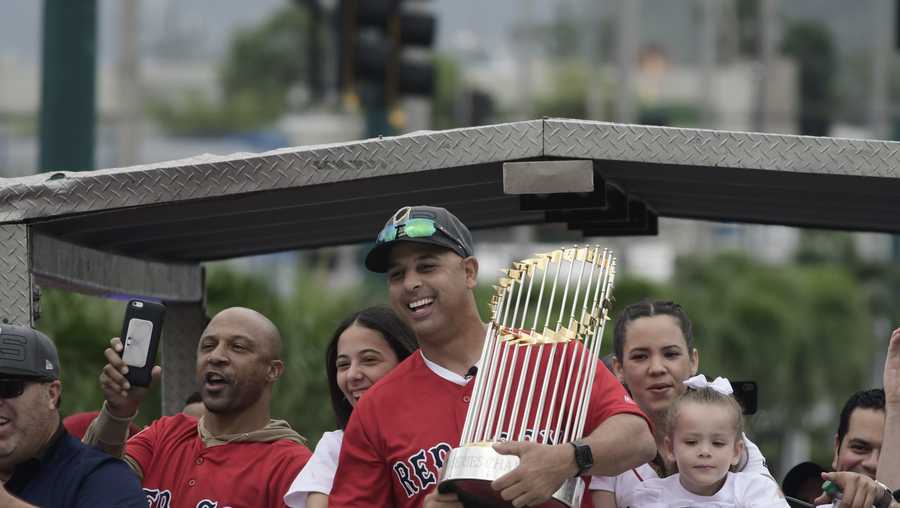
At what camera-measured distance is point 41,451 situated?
577 cm

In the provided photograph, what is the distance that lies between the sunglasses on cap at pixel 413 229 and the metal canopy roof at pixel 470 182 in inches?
14.4

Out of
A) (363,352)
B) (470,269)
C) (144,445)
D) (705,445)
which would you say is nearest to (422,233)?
(470,269)

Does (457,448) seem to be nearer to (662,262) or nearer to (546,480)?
(546,480)

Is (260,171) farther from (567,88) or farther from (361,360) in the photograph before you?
(567,88)

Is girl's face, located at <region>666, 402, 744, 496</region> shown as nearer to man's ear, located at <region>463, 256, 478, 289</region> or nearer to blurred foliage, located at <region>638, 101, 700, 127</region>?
man's ear, located at <region>463, 256, 478, 289</region>

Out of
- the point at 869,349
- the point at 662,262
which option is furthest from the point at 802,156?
the point at 662,262

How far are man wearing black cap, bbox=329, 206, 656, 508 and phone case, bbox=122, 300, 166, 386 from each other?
2.28ft

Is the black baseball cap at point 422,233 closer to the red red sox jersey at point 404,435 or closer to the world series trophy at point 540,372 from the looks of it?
the world series trophy at point 540,372

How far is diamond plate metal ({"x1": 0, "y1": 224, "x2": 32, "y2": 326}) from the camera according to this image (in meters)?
6.10

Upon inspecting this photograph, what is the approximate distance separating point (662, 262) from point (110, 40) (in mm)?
40319

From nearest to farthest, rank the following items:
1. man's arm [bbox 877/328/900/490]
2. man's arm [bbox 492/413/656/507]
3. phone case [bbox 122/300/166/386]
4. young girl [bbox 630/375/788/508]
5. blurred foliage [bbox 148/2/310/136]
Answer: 1. man's arm [bbox 492/413/656/507]
2. phone case [bbox 122/300/166/386]
3. young girl [bbox 630/375/788/508]
4. man's arm [bbox 877/328/900/490]
5. blurred foliage [bbox 148/2/310/136]

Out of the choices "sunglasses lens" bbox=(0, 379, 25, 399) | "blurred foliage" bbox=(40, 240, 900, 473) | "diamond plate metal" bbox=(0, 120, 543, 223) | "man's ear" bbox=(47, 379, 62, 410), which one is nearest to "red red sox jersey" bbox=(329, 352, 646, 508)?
"diamond plate metal" bbox=(0, 120, 543, 223)

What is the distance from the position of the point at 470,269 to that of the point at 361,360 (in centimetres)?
85

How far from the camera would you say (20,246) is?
6.17m
